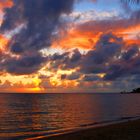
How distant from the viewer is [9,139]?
1188 inches

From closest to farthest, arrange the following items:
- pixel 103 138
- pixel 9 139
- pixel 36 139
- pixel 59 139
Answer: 1. pixel 103 138
2. pixel 59 139
3. pixel 36 139
4. pixel 9 139

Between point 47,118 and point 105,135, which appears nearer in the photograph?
point 105,135

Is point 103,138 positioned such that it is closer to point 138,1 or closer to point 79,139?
point 79,139

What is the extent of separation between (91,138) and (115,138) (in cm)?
195

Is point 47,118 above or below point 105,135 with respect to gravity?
below

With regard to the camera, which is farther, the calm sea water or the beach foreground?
the calm sea water

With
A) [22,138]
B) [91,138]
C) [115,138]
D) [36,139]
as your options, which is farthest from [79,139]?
[22,138]

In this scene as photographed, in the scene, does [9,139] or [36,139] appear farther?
[9,139]

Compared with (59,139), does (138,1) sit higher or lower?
higher

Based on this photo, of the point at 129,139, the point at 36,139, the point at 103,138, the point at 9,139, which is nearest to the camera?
the point at 129,139

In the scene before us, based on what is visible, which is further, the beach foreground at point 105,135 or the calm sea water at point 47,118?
the calm sea water at point 47,118

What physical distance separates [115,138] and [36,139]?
7827mm

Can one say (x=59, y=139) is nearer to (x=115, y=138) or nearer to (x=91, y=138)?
(x=91, y=138)

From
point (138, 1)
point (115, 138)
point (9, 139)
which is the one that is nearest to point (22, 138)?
point (9, 139)
